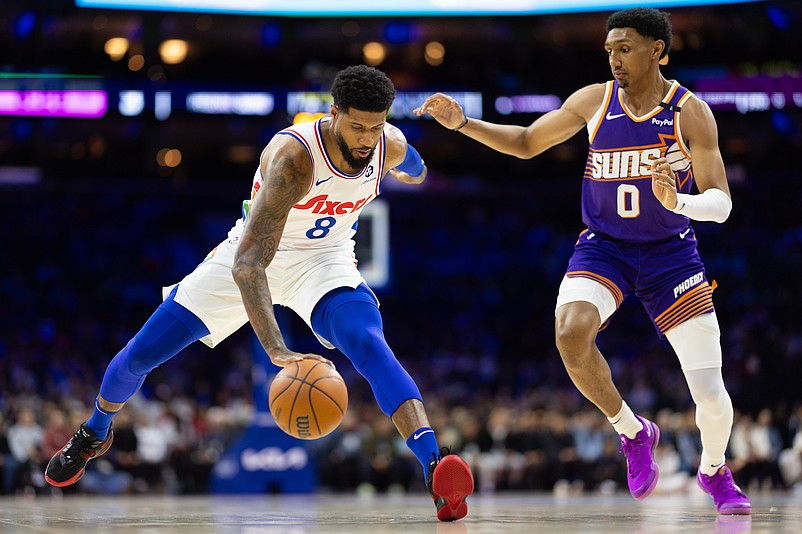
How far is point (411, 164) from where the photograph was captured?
549cm

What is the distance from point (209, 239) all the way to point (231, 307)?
18.4 m

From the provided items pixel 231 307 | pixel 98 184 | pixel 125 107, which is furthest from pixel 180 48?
pixel 231 307

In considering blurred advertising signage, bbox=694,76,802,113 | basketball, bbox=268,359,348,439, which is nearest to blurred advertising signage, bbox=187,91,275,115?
blurred advertising signage, bbox=694,76,802,113

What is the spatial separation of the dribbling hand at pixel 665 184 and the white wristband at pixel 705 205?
59mm

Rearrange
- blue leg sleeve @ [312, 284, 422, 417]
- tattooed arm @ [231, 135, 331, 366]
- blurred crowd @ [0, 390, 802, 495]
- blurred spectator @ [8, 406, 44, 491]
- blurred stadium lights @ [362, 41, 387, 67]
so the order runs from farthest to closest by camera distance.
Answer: blurred stadium lights @ [362, 41, 387, 67] < blurred crowd @ [0, 390, 802, 495] < blurred spectator @ [8, 406, 44, 491] < blue leg sleeve @ [312, 284, 422, 417] < tattooed arm @ [231, 135, 331, 366]

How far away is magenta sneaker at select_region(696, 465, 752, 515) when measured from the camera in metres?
4.94

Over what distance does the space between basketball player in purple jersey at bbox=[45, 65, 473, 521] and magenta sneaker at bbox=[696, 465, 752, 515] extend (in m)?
1.56

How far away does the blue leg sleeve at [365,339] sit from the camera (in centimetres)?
445

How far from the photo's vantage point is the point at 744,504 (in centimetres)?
495

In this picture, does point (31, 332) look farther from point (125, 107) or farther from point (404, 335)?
point (404, 335)

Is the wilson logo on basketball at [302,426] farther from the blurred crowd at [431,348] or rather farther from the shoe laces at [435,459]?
the blurred crowd at [431,348]

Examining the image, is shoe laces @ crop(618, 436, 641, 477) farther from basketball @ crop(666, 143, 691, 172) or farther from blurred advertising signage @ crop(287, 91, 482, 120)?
blurred advertising signage @ crop(287, 91, 482, 120)

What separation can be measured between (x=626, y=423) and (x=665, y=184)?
1410mm

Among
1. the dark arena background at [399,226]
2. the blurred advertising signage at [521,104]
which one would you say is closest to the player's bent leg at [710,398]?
the dark arena background at [399,226]
